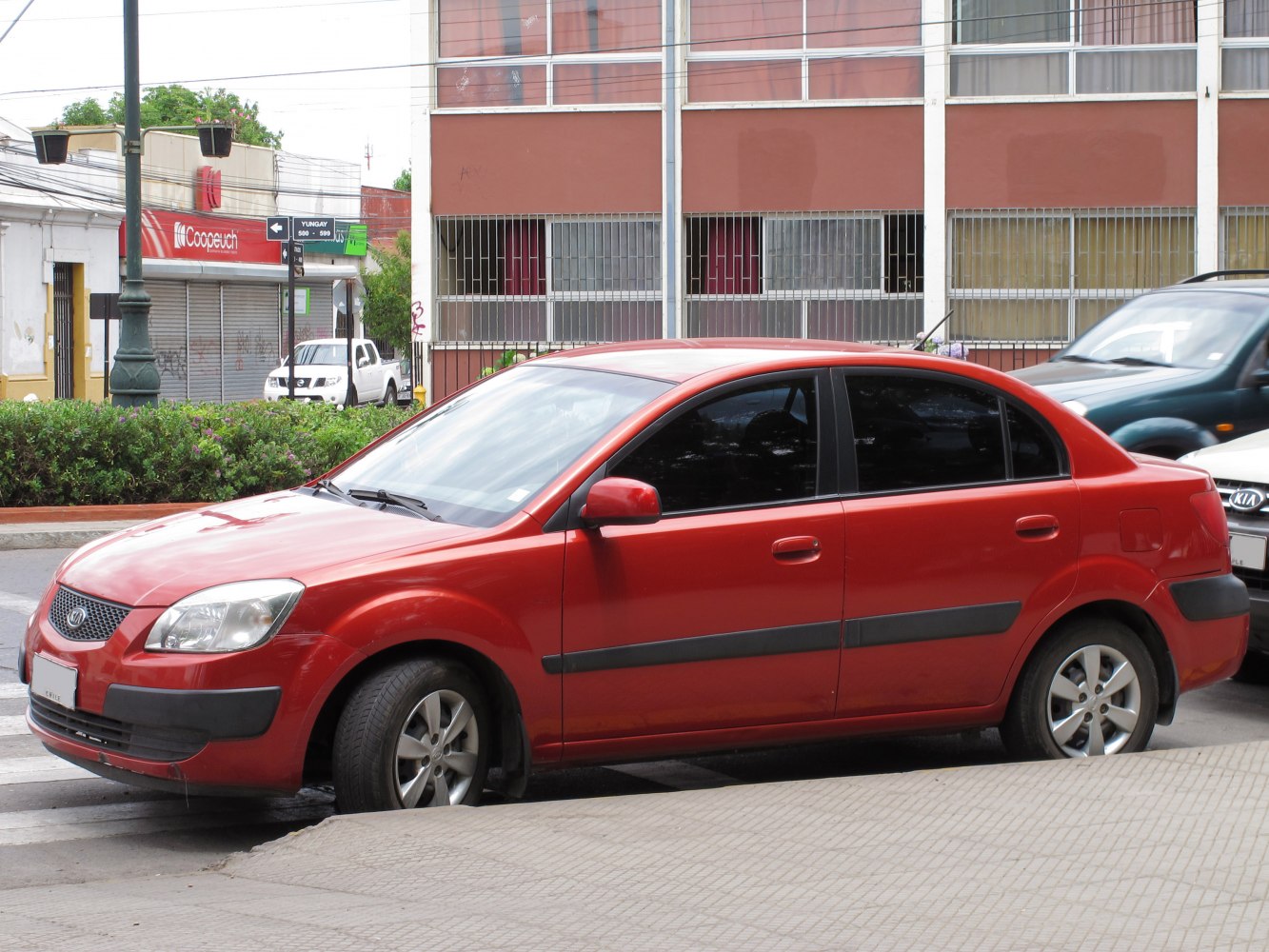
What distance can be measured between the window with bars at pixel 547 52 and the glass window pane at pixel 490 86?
1 centimetres

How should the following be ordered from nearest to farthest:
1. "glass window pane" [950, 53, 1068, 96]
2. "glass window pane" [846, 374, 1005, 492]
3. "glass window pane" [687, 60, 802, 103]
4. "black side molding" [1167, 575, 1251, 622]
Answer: "glass window pane" [846, 374, 1005, 492], "black side molding" [1167, 575, 1251, 622], "glass window pane" [950, 53, 1068, 96], "glass window pane" [687, 60, 802, 103]

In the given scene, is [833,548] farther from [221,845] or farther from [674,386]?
[221,845]

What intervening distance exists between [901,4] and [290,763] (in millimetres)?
19230

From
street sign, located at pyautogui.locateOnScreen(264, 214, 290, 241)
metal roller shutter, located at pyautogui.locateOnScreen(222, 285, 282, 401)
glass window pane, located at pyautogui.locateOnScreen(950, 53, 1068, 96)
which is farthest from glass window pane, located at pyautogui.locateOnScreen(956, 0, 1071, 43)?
metal roller shutter, located at pyautogui.locateOnScreen(222, 285, 282, 401)

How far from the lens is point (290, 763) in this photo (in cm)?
521

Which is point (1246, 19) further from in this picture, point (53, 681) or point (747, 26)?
point (53, 681)

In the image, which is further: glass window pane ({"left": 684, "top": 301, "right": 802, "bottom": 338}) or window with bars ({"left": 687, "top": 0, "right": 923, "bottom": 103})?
window with bars ({"left": 687, "top": 0, "right": 923, "bottom": 103})

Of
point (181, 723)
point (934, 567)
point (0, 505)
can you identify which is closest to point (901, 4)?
point (0, 505)

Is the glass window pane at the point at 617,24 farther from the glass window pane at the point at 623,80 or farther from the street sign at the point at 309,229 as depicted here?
the street sign at the point at 309,229

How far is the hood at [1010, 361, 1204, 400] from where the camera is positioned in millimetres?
10570

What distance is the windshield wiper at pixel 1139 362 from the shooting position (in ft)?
36.6

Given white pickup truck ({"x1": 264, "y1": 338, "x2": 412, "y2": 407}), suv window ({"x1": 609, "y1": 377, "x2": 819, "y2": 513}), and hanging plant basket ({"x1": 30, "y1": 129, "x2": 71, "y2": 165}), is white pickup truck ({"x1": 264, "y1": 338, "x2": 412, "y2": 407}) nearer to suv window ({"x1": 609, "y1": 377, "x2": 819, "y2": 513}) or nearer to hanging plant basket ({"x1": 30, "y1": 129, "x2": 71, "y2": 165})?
hanging plant basket ({"x1": 30, "y1": 129, "x2": 71, "y2": 165})

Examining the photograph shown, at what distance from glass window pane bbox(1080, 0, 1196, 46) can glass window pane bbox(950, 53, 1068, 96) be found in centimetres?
79

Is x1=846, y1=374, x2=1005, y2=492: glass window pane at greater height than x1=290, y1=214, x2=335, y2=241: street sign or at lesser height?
lesser
